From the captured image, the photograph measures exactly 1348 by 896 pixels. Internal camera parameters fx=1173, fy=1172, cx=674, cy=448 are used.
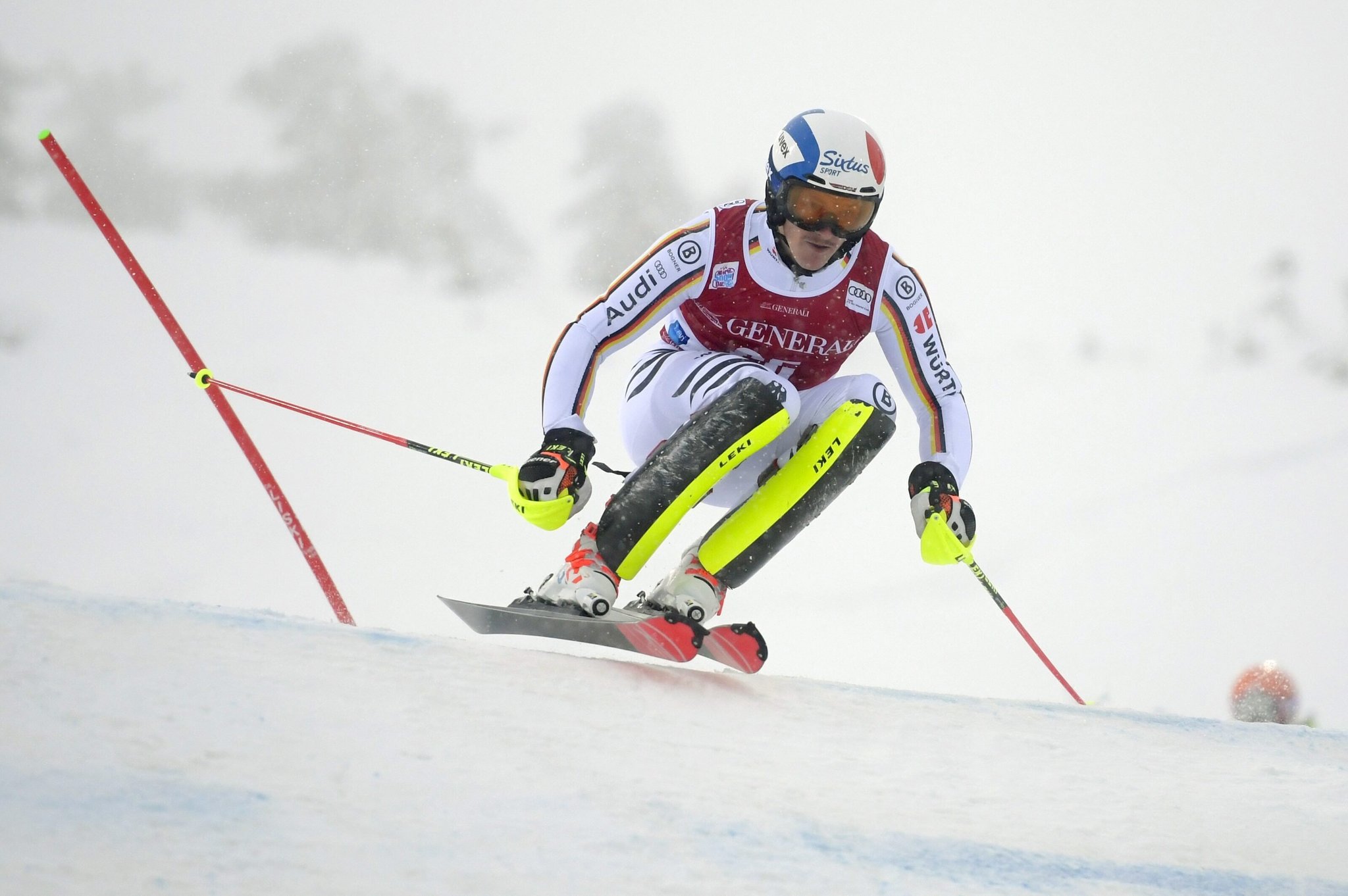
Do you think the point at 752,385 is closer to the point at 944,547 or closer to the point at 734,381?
the point at 734,381

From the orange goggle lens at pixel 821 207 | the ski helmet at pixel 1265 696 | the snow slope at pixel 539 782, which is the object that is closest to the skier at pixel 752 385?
the orange goggle lens at pixel 821 207

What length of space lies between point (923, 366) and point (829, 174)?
65cm

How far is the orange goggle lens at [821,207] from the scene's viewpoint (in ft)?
8.82

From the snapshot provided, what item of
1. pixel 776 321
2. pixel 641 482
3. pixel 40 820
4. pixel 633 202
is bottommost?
pixel 40 820

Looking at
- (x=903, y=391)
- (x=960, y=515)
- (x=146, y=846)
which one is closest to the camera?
(x=146, y=846)

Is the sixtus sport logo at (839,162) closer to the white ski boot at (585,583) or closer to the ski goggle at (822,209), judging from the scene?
the ski goggle at (822,209)

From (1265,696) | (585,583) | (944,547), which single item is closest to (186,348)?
(585,583)

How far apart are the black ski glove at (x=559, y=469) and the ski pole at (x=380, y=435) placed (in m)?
0.15

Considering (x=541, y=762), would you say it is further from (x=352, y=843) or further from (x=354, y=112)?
Answer: (x=354, y=112)

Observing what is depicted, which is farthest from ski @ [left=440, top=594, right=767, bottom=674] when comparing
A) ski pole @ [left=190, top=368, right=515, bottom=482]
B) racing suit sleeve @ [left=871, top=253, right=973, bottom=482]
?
racing suit sleeve @ [left=871, top=253, right=973, bottom=482]

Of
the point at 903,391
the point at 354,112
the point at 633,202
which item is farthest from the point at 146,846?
the point at 354,112

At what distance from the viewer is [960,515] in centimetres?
288

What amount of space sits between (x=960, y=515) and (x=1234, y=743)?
Answer: 0.79 metres

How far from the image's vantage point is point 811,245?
274cm
